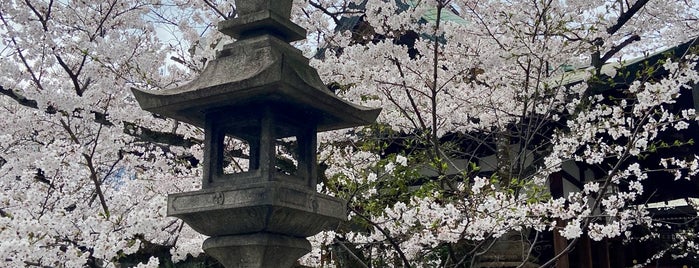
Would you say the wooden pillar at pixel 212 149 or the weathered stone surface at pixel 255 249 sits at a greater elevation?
the wooden pillar at pixel 212 149

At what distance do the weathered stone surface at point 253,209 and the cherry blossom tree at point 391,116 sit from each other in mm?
646

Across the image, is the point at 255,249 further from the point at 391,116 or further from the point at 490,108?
the point at 490,108

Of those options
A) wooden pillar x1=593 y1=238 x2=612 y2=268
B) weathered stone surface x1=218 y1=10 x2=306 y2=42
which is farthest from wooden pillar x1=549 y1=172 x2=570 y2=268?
weathered stone surface x1=218 y1=10 x2=306 y2=42

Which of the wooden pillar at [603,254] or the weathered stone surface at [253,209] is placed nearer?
the weathered stone surface at [253,209]

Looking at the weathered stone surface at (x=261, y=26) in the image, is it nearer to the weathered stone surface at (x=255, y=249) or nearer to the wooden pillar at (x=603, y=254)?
the weathered stone surface at (x=255, y=249)

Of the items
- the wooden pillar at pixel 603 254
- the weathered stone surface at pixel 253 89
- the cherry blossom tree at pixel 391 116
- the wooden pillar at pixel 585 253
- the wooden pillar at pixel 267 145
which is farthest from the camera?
the wooden pillar at pixel 603 254

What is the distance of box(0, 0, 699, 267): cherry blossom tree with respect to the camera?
20.4 feet

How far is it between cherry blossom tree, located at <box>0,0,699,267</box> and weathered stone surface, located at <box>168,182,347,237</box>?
2.12ft

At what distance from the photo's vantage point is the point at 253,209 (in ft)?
14.4

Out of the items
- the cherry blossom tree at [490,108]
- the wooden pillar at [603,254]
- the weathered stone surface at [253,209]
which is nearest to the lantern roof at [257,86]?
the weathered stone surface at [253,209]

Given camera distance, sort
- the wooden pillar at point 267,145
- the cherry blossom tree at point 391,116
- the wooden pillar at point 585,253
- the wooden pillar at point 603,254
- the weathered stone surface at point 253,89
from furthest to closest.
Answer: the wooden pillar at point 603,254 → the wooden pillar at point 585,253 → the cherry blossom tree at point 391,116 → the wooden pillar at point 267,145 → the weathered stone surface at point 253,89

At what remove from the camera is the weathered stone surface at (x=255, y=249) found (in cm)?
454

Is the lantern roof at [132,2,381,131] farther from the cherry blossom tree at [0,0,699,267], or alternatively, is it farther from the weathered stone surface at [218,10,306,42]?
the cherry blossom tree at [0,0,699,267]

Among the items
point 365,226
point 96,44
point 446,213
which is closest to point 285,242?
point 446,213
